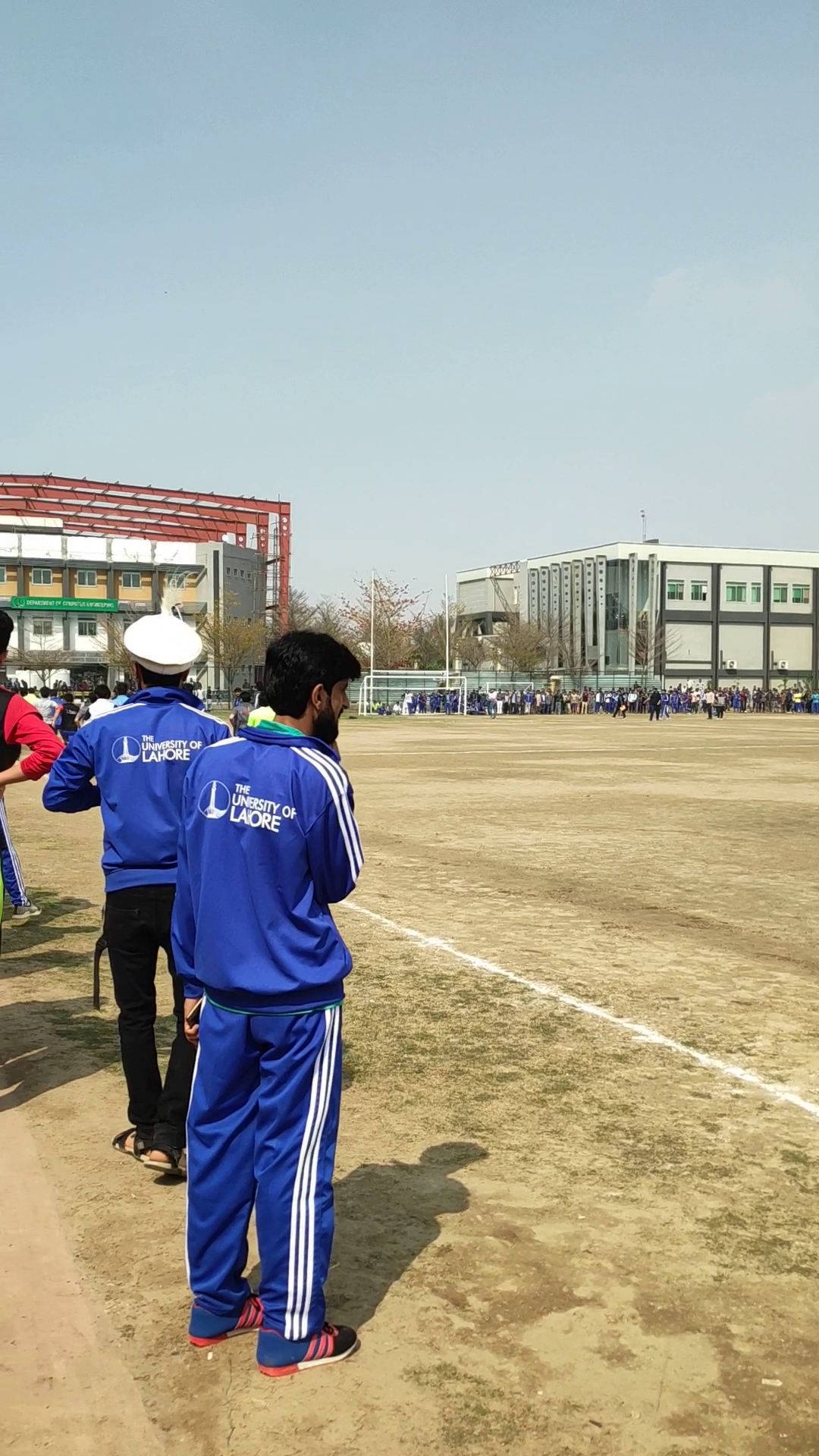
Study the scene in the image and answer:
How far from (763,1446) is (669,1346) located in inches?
17.9

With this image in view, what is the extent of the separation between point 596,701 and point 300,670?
77443 mm

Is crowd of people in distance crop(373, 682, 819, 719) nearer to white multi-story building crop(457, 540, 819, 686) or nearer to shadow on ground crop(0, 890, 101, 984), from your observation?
white multi-story building crop(457, 540, 819, 686)

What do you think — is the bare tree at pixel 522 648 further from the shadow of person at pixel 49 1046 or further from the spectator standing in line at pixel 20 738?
the spectator standing in line at pixel 20 738

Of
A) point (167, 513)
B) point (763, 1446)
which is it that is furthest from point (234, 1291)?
point (167, 513)

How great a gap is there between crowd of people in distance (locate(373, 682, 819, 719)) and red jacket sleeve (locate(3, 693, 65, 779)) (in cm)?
5921

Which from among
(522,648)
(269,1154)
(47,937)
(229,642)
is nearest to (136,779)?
(269,1154)

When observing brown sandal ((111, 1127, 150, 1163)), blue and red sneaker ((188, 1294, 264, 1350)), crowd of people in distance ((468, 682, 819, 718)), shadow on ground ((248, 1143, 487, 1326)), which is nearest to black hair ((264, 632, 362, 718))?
blue and red sneaker ((188, 1294, 264, 1350))

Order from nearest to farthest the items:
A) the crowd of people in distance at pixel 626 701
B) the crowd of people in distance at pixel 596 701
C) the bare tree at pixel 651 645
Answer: the crowd of people in distance at pixel 596 701, the crowd of people in distance at pixel 626 701, the bare tree at pixel 651 645

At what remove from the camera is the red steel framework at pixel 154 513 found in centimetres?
9200

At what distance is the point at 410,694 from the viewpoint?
231 ft

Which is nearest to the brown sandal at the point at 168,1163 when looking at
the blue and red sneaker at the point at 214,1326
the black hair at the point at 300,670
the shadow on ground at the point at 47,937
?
the blue and red sneaker at the point at 214,1326

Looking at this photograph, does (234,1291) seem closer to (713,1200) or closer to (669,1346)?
(669,1346)

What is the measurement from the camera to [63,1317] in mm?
3451

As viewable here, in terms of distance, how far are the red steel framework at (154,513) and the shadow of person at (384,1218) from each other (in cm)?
8907
